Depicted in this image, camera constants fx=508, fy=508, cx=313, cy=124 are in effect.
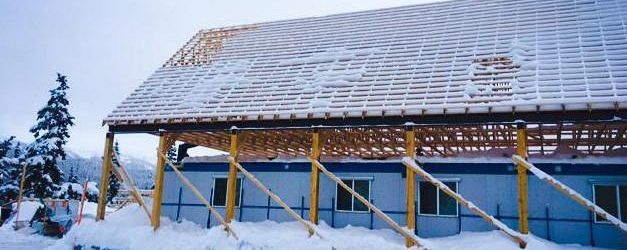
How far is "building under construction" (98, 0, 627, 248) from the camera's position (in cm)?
1388

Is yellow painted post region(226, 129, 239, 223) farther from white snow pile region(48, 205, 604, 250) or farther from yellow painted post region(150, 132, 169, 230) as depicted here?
yellow painted post region(150, 132, 169, 230)

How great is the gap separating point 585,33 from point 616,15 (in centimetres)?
158

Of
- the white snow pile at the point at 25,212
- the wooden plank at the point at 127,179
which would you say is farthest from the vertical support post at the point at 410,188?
the white snow pile at the point at 25,212

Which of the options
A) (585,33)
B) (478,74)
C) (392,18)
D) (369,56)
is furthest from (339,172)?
(585,33)

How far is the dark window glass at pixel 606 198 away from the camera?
47.7ft

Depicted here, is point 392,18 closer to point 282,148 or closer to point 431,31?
point 431,31

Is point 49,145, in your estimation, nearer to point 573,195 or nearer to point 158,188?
point 158,188

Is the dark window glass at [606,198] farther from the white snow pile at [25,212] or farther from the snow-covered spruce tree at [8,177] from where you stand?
the snow-covered spruce tree at [8,177]

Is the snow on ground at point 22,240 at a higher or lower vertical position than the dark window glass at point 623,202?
lower

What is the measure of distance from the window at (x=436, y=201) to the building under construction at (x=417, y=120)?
4 cm

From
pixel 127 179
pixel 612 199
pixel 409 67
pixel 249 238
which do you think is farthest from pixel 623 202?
pixel 127 179

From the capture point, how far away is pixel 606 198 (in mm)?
14648

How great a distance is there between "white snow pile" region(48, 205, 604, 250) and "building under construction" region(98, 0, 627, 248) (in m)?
0.48

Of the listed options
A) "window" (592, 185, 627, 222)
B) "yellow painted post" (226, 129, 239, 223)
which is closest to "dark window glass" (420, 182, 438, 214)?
"window" (592, 185, 627, 222)
